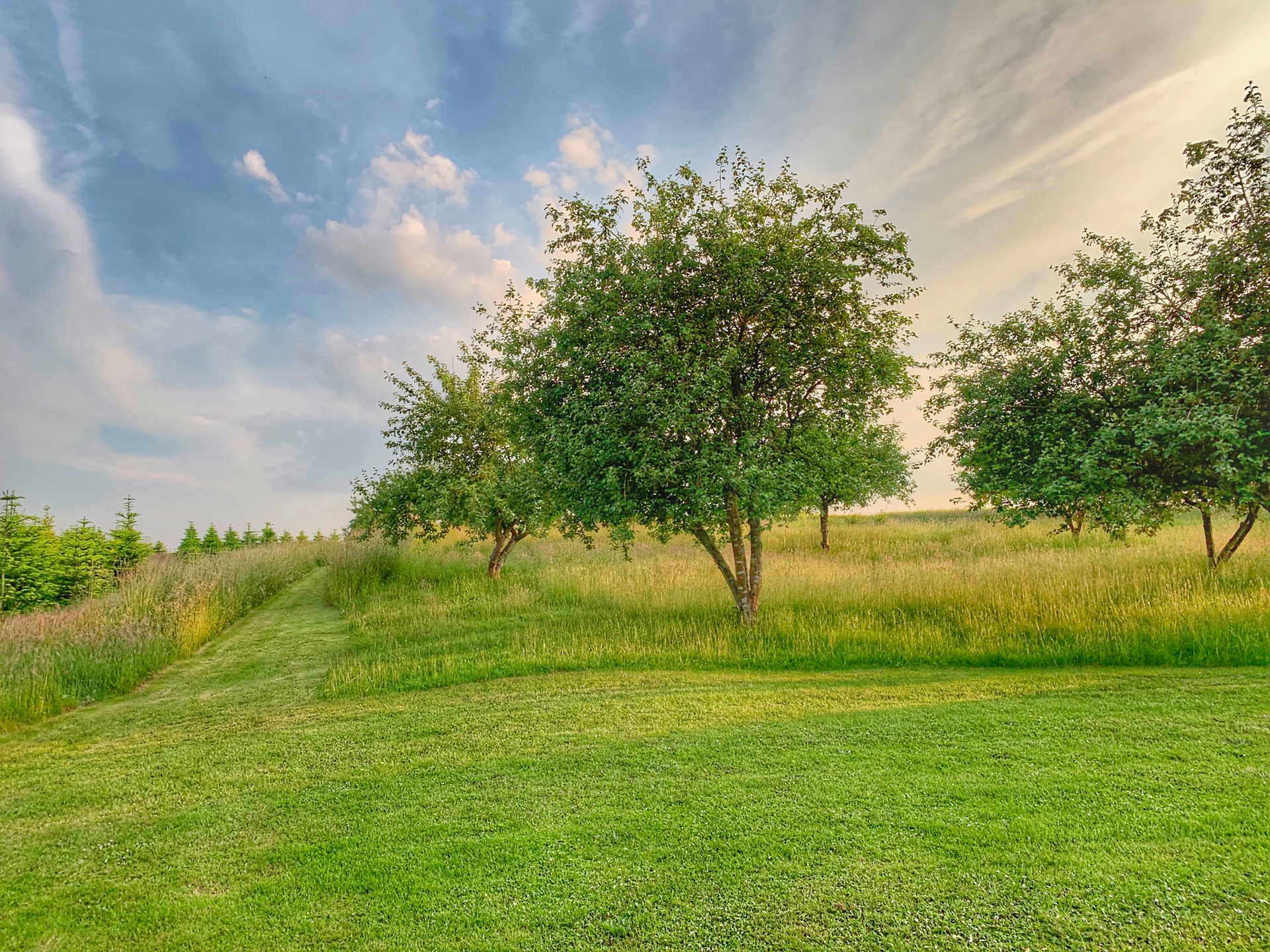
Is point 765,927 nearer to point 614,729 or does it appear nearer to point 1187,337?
point 614,729

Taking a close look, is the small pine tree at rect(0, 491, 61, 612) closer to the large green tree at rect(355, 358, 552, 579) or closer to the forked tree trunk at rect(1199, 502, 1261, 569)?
the large green tree at rect(355, 358, 552, 579)

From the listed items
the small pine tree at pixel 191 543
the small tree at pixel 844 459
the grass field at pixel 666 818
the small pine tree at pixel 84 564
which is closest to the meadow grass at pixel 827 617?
the grass field at pixel 666 818

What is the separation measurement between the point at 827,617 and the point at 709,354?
5311 mm

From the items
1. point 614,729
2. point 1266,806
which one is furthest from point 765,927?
point 1266,806

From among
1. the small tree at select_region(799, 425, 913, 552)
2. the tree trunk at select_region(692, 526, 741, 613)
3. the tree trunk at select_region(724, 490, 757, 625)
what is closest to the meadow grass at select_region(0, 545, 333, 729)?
the tree trunk at select_region(692, 526, 741, 613)

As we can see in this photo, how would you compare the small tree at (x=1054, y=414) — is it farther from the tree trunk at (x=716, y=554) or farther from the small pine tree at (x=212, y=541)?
the small pine tree at (x=212, y=541)

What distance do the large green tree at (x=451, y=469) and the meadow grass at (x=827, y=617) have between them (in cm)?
175

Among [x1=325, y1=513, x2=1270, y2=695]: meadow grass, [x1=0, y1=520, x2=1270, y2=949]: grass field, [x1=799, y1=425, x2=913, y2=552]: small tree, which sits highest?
[x1=799, y1=425, x2=913, y2=552]: small tree

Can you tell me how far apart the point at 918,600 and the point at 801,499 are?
3764 millimetres

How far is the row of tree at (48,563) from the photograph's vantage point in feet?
47.3

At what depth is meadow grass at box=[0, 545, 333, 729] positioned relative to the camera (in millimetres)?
8430

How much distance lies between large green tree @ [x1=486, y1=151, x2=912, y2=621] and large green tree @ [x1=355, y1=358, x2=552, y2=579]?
251 inches

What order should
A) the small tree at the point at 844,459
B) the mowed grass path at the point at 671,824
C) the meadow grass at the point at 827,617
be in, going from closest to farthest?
the mowed grass path at the point at 671,824
the meadow grass at the point at 827,617
the small tree at the point at 844,459

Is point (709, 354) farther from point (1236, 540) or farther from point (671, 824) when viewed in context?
point (1236, 540)
